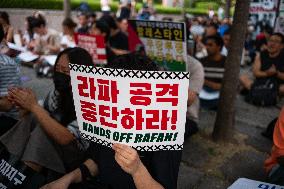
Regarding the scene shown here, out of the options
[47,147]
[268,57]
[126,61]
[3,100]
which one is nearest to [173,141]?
[126,61]

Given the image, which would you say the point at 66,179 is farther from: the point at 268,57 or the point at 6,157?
the point at 268,57

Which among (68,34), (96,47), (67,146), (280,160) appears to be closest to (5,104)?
(67,146)

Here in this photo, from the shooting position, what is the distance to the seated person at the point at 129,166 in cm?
164

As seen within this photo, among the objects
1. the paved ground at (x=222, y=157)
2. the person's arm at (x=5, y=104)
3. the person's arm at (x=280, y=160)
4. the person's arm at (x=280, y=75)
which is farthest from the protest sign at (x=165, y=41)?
the person's arm at (x=280, y=75)

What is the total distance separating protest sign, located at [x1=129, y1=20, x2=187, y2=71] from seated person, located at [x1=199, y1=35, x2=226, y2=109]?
→ 1301mm

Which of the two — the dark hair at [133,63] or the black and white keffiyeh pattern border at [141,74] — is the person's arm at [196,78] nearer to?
the dark hair at [133,63]

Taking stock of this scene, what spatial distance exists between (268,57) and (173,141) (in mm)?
4744

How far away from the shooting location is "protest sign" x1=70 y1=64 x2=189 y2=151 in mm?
1652

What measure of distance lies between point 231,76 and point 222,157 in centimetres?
89

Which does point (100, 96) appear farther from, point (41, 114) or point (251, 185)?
point (251, 185)

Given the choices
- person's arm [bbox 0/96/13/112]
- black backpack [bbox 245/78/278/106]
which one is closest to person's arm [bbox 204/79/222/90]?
black backpack [bbox 245/78/278/106]

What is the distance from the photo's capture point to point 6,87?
9.33ft

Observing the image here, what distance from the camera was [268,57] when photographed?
232 inches

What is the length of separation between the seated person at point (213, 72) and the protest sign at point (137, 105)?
3.55m
